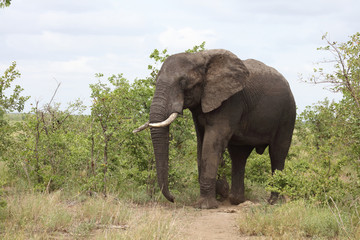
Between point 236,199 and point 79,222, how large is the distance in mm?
4287

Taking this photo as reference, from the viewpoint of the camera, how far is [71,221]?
7.09 m

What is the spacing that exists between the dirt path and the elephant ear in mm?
2019

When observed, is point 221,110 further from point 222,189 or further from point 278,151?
point 222,189

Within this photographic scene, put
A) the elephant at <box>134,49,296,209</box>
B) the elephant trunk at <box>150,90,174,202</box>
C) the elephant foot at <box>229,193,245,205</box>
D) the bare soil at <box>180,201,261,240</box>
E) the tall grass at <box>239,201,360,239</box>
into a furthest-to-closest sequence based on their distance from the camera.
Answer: the elephant foot at <box>229,193,245,205</box> → the elephant at <box>134,49,296,209</box> → the elephant trunk at <box>150,90,174,202</box> → the bare soil at <box>180,201,261,240</box> → the tall grass at <box>239,201,360,239</box>

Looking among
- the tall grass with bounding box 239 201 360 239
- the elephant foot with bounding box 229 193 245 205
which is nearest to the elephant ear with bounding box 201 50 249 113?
the elephant foot with bounding box 229 193 245 205

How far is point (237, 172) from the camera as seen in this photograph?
34.5 ft

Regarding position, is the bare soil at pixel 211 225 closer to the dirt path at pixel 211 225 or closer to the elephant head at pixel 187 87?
the dirt path at pixel 211 225

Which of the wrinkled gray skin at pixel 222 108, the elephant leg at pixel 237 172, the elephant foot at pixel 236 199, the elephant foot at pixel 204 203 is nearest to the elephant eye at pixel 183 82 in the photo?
the wrinkled gray skin at pixel 222 108

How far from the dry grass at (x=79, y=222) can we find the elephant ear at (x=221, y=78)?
8.74ft

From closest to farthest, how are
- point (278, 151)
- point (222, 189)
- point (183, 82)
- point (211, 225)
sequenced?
1. point (211, 225)
2. point (183, 82)
3. point (278, 151)
4. point (222, 189)

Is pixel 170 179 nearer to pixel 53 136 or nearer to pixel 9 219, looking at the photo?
pixel 53 136

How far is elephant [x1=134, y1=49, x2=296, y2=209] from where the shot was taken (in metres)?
8.46

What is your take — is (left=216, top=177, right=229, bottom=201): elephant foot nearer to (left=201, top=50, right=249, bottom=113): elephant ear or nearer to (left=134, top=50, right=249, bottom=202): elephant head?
(left=134, top=50, right=249, bottom=202): elephant head

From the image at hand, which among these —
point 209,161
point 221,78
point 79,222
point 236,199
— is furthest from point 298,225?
point 236,199
